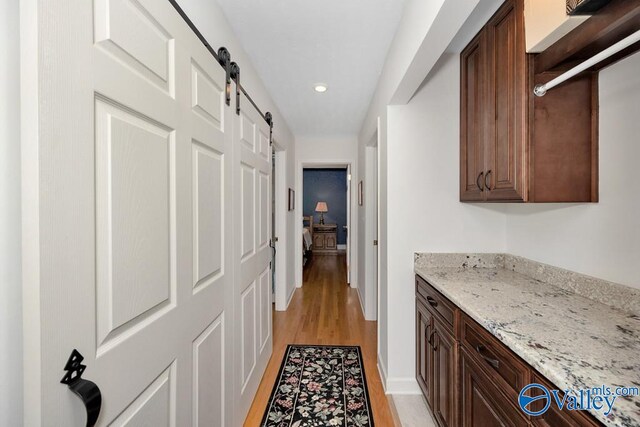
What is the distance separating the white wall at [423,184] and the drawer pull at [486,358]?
0.92 metres

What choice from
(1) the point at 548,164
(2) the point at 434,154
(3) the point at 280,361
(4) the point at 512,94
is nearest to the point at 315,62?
(2) the point at 434,154

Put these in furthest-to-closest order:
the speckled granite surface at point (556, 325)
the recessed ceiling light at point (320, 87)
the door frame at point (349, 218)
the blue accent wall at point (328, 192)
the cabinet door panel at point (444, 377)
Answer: the blue accent wall at point (328, 192) → the door frame at point (349, 218) → the recessed ceiling light at point (320, 87) → the cabinet door panel at point (444, 377) → the speckled granite surface at point (556, 325)

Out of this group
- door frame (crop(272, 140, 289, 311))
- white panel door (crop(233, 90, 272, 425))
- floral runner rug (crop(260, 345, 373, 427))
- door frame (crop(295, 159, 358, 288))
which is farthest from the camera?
door frame (crop(295, 159, 358, 288))

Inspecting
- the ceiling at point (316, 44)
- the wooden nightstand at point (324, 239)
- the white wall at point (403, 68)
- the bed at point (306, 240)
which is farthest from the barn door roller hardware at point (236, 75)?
the wooden nightstand at point (324, 239)

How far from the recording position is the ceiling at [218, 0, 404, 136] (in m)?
1.63

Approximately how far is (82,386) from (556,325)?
1.39 m

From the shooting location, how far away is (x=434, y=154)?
6.93 feet

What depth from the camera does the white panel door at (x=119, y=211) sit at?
1.82 feet

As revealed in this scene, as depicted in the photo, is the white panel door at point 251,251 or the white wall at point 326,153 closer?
the white panel door at point 251,251

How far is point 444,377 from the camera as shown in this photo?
153 cm

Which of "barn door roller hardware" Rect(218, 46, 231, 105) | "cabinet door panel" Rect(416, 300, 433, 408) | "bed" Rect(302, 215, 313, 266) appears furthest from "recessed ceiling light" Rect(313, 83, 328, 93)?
"bed" Rect(302, 215, 313, 266)

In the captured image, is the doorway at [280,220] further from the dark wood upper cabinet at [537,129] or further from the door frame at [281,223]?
the dark wood upper cabinet at [537,129]

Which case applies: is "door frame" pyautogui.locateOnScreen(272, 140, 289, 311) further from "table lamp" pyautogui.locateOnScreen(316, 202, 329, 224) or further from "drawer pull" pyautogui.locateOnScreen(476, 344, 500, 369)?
"table lamp" pyautogui.locateOnScreen(316, 202, 329, 224)

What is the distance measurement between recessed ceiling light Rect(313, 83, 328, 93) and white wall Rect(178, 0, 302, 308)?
47 centimetres
